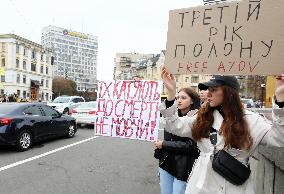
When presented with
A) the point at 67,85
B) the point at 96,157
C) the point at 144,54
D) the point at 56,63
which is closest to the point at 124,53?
the point at 144,54

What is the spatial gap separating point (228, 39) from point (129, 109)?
1628mm

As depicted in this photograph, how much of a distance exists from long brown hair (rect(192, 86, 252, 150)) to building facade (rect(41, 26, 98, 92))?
133 meters

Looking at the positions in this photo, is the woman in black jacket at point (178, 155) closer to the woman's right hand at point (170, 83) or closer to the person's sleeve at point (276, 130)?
the woman's right hand at point (170, 83)

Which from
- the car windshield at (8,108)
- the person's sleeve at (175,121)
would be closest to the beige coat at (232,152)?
the person's sleeve at (175,121)

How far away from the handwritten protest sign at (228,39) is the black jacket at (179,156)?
932mm

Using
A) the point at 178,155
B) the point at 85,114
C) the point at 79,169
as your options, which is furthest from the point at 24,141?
the point at 178,155

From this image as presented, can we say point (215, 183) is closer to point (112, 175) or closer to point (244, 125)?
point (244, 125)

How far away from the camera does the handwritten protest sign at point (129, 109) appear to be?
4.41 meters

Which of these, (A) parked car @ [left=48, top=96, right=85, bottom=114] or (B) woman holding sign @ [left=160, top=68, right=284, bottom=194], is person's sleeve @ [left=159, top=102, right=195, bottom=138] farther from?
(A) parked car @ [left=48, top=96, right=85, bottom=114]

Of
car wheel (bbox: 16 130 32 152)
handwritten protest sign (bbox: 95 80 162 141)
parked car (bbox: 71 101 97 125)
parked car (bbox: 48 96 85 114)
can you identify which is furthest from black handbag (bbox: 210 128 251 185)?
parked car (bbox: 48 96 85 114)

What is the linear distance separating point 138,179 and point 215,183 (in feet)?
16.8

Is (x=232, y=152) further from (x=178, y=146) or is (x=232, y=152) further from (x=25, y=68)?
(x=25, y=68)

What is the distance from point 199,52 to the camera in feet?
11.2

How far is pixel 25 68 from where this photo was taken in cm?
8925
